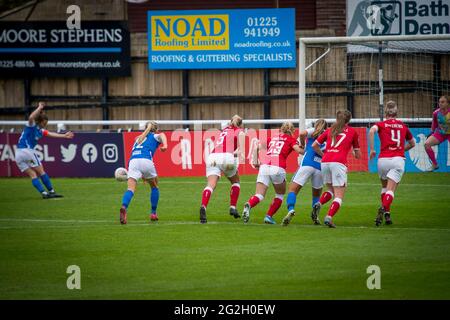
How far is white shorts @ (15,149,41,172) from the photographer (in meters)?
23.1

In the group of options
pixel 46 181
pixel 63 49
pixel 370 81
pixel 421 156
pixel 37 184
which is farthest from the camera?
pixel 63 49

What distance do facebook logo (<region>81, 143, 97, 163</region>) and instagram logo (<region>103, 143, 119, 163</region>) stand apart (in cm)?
31

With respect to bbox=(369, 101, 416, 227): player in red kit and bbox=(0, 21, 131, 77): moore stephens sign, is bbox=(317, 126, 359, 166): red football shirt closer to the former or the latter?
bbox=(369, 101, 416, 227): player in red kit

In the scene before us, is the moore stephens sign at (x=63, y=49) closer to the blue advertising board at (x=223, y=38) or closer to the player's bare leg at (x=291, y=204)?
the blue advertising board at (x=223, y=38)

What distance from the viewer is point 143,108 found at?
3391cm

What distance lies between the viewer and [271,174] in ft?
57.5

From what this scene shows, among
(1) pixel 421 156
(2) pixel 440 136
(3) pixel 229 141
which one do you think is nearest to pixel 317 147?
(3) pixel 229 141

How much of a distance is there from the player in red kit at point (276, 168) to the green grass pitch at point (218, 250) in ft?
1.36

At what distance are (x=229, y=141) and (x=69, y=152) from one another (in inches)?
443

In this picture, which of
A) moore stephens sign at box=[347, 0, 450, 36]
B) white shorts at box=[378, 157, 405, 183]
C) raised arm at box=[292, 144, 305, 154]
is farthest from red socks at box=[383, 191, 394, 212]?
moore stephens sign at box=[347, 0, 450, 36]

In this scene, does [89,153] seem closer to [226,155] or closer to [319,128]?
[226,155]

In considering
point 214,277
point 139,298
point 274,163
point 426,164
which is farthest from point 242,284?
point 426,164

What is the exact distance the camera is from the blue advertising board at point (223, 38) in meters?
32.4
